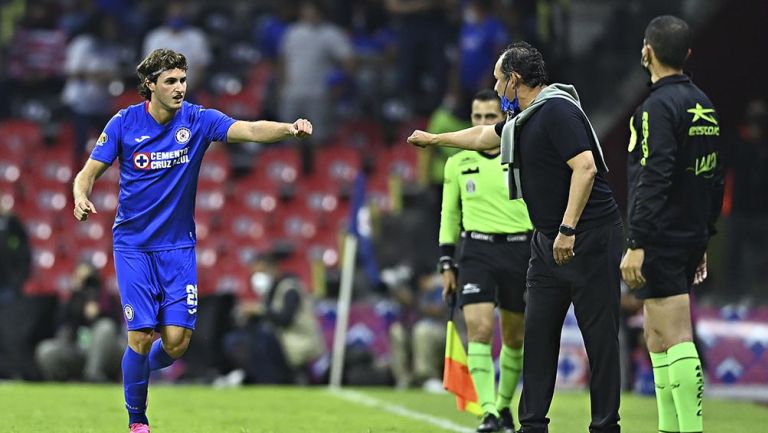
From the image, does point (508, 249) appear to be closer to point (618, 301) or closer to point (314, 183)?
point (618, 301)

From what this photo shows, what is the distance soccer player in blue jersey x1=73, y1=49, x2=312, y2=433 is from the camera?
9383 mm

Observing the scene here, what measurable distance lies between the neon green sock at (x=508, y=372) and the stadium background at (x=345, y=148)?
6.20m

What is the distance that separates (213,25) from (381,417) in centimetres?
1435

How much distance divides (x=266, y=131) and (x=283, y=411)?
471 centimetres

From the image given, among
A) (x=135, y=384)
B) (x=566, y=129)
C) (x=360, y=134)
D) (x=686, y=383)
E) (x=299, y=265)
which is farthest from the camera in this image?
(x=360, y=134)

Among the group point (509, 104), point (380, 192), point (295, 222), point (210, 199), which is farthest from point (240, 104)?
point (509, 104)

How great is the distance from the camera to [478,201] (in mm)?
11227

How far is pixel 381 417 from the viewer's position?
1275 cm

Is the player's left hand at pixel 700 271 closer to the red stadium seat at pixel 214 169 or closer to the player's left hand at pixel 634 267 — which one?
the player's left hand at pixel 634 267

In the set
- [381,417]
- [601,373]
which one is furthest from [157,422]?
[601,373]

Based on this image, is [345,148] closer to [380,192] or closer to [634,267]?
[380,192]

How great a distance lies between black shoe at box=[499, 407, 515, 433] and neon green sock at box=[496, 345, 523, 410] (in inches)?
1.5

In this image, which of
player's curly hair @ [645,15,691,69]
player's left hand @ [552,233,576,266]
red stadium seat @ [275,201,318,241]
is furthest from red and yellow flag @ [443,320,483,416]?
red stadium seat @ [275,201,318,241]

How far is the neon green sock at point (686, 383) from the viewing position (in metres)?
8.04
